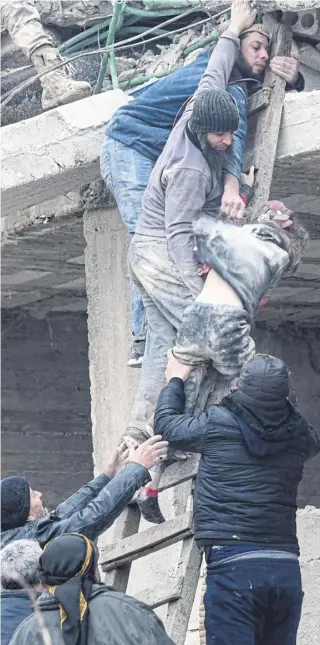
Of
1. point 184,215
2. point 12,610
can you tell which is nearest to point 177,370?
point 184,215

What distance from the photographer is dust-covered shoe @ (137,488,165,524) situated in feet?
21.7

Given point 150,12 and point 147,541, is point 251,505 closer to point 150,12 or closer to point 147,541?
point 147,541

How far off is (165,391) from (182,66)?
7.53ft

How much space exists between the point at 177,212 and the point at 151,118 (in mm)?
764

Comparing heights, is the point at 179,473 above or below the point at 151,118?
below

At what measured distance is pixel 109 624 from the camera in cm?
517

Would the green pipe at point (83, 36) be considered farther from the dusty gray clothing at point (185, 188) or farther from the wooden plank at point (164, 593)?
the wooden plank at point (164, 593)

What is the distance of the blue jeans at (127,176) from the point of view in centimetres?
748

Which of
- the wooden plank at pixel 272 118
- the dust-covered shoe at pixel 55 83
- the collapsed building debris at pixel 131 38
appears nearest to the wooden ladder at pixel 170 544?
the wooden plank at pixel 272 118

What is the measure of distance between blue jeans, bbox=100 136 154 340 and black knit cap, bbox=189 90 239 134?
23.0 inches

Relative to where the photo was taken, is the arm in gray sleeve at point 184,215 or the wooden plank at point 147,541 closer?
the wooden plank at point 147,541

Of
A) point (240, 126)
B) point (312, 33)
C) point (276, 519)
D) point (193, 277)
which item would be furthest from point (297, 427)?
point (312, 33)

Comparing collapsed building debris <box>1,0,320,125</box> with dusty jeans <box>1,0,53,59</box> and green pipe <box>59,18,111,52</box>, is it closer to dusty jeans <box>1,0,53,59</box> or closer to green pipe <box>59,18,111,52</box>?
green pipe <box>59,18,111,52</box>

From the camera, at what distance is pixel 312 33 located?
7719 mm
